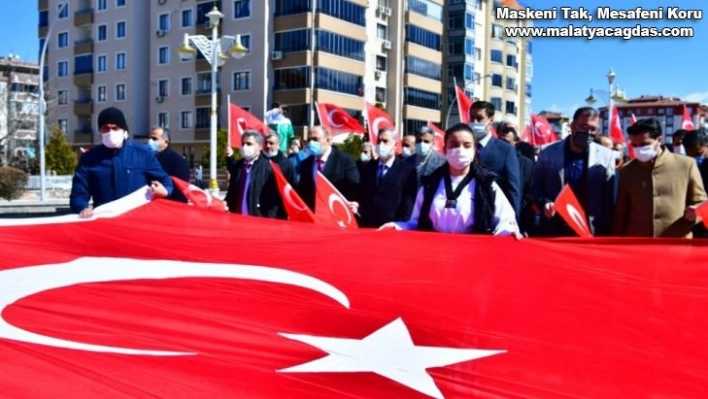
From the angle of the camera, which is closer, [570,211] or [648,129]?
[570,211]

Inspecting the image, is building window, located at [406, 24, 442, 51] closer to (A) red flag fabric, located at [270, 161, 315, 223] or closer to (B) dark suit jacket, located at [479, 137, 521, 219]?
(A) red flag fabric, located at [270, 161, 315, 223]

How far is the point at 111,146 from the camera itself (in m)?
5.82

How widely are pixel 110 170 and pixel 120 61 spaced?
58.5 metres

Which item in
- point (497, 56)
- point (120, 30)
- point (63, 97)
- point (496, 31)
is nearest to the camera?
point (120, 30)

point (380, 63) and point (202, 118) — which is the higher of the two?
point (380, 63)

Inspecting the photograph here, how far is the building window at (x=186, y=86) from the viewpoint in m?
55.5

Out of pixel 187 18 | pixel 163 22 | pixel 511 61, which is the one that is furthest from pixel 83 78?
pixel 511 61

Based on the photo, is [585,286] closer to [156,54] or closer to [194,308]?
[194,308]

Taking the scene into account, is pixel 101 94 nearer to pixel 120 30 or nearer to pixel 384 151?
pixel 120 30

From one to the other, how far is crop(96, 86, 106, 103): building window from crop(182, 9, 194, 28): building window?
11055 mm

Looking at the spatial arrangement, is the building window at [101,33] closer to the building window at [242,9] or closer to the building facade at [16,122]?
the building facade at [16,122]

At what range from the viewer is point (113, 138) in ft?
18.9

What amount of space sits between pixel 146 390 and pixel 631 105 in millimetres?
Answer: 156485

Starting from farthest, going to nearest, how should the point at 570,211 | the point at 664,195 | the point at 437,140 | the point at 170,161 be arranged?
1. the point at 437,140
2. the point at 170,161
3. the point at 664,195
4. the point at 570,211
